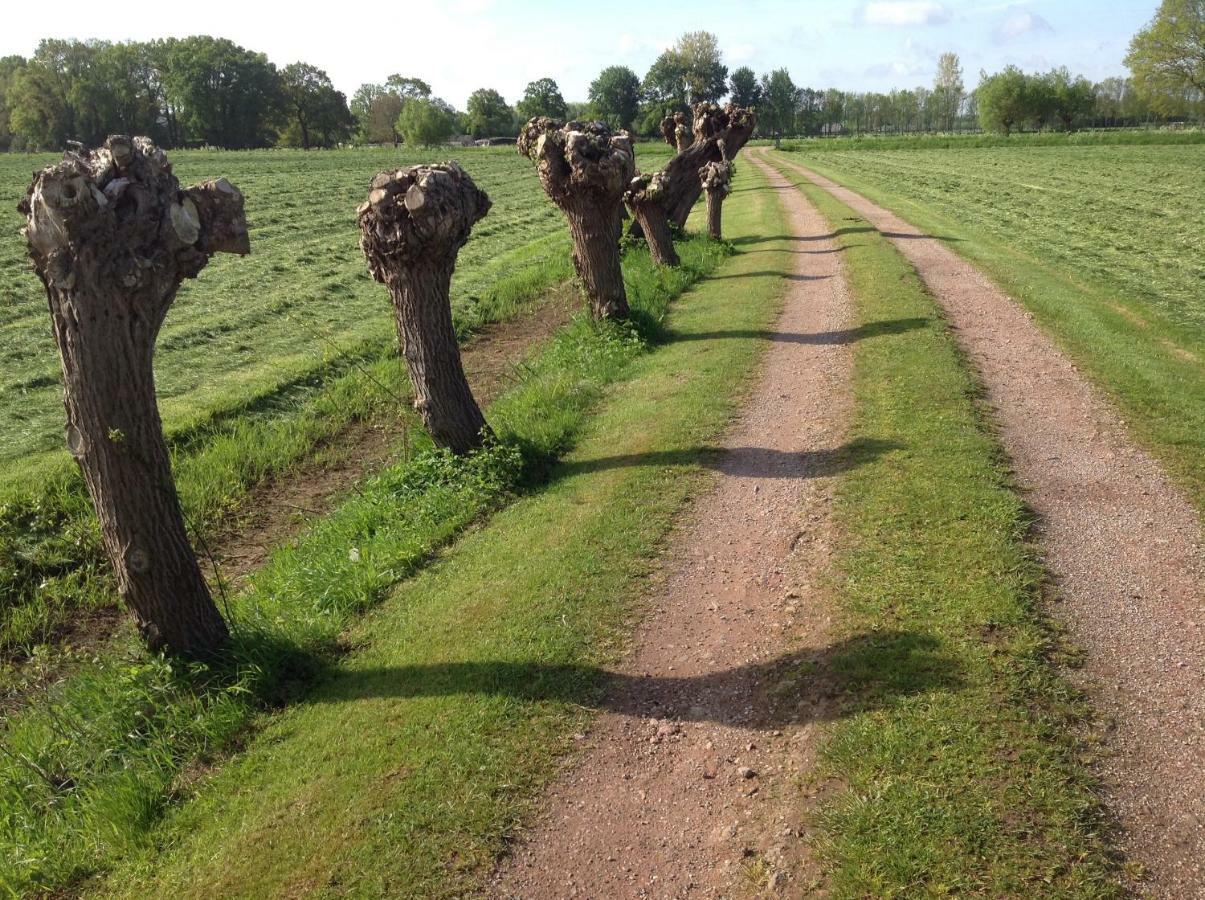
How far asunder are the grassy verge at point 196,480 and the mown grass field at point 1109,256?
954 centimetres

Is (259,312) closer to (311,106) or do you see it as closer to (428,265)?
(428,265)

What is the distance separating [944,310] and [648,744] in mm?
12097

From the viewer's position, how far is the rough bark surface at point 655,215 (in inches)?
837

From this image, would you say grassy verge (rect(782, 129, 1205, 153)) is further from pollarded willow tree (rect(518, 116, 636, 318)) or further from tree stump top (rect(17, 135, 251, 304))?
tree stump top (rect(17, 135, 251, 304))

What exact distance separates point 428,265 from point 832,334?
7423 millimetres

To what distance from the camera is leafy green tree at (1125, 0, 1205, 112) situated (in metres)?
76.2

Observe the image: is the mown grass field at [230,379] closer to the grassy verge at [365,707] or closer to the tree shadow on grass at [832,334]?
the grassy verge at [365,707]

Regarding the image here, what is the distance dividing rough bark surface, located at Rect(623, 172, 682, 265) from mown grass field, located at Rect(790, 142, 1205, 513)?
7.13 m

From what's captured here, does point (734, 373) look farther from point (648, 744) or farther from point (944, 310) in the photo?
point (648, 744)

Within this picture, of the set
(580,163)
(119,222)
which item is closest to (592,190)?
(580,163)

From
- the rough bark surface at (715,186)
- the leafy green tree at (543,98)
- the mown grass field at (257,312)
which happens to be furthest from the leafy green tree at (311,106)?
the rough bark surface at (715,186)

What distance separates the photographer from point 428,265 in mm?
9703

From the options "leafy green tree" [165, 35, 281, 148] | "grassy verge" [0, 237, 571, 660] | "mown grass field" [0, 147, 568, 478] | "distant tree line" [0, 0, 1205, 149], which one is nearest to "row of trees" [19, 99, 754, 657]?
"grassy verge" [0, 237, 571, 660]

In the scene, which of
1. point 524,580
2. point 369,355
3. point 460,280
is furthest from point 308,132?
point 524,580
